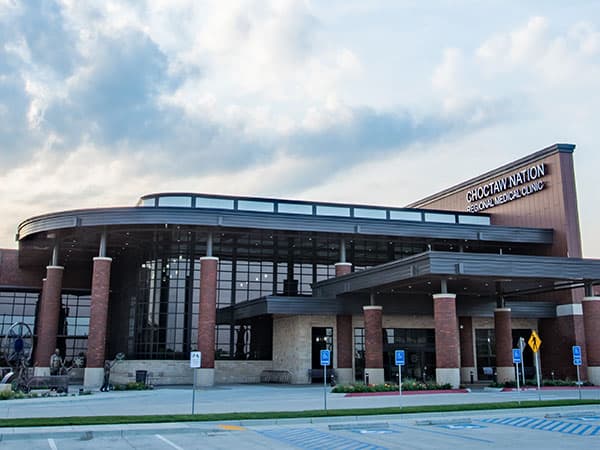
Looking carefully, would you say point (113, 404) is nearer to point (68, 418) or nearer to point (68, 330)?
point (68, 418)

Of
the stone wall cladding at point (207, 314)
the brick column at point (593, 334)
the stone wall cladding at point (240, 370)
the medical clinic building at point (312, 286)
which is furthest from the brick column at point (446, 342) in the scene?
the stone wall cladding at point (240, 370)

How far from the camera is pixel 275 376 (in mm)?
44156

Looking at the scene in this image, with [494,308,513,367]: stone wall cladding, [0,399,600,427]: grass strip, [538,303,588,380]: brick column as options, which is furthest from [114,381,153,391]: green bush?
[538,303,588,380]: brick column

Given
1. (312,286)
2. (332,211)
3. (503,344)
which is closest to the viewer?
(503,344)

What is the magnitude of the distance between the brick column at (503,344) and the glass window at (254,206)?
56.2 ft

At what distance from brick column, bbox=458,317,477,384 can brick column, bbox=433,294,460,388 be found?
38.1 ft

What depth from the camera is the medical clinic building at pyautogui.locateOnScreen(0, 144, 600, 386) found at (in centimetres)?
3988

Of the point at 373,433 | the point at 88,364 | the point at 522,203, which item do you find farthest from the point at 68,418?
the point at 522,203

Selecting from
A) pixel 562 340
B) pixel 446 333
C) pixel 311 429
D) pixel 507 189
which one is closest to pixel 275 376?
pixel 446 333

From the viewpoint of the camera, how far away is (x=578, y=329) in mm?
43531

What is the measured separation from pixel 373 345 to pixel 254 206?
13789mm

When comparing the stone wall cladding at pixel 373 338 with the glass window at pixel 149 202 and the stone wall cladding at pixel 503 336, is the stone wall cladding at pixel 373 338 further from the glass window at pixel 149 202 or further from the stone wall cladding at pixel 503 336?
the glass window at pixel 149 202

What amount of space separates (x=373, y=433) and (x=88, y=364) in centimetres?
2707

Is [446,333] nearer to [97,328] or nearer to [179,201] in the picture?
[179,201]
